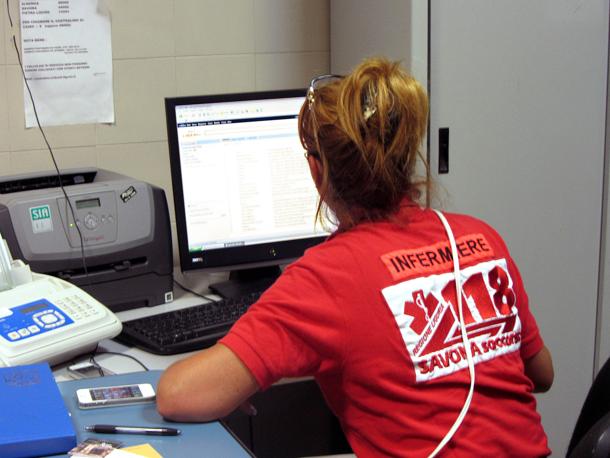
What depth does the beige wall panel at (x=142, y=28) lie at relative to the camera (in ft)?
7.70

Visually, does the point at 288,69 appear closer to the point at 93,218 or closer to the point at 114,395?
the point at 93,218

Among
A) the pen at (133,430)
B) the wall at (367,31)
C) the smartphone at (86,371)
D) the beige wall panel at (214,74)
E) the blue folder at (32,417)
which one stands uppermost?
the wall at (367,31)

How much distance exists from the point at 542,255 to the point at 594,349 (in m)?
0.35

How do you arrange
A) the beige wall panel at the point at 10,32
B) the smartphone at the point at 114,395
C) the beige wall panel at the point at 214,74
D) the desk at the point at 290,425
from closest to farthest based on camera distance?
the smartphone at the point at 114,395, the beige wall panel at the point at 10,32, the beige wall panel at the point at 214,74, the desk at the point at 290,425

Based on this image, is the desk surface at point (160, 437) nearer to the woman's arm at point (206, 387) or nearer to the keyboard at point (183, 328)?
the woman's arm at point (206, 387)

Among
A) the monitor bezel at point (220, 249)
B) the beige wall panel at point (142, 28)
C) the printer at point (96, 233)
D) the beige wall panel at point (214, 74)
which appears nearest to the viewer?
the printer at point (96, 233)

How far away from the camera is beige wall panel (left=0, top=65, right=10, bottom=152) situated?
88.2 inches

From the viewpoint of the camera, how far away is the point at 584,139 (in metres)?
2.47

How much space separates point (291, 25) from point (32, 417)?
1511 millimetres

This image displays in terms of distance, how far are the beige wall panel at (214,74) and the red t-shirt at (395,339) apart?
1158 mm

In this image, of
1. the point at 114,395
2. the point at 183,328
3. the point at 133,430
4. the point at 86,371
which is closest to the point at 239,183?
the point at 183,328

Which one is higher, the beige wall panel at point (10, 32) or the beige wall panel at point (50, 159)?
the beige wall panel at point (10, 32)

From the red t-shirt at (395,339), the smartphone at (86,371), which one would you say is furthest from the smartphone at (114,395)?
the red t-shirt at (395,339)

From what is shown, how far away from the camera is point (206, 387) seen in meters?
1.40
